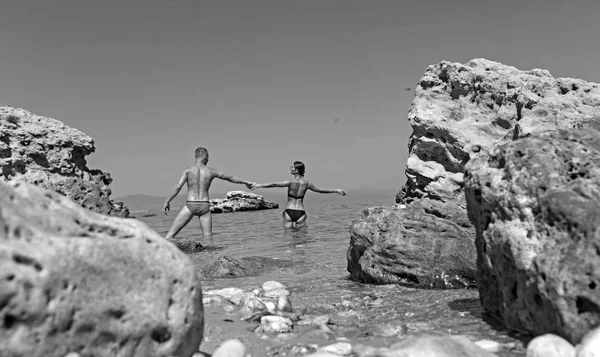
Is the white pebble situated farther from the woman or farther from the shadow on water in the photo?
the woman

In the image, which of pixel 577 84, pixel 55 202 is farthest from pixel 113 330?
pixel 577 84

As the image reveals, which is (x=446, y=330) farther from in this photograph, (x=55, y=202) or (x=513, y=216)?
(x=55, y=202)

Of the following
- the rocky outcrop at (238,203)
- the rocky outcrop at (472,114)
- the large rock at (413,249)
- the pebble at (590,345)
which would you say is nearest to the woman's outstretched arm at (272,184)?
the rocky outcrop at (472,114)

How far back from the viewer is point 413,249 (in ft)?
20.3

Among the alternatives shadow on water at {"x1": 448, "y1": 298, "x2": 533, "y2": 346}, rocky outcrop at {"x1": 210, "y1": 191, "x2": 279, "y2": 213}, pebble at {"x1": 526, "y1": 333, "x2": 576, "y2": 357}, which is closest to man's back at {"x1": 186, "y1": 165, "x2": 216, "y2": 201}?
shadow on water at {"x1": 448, "y1": 298, "x2": 533, "y2": 346}

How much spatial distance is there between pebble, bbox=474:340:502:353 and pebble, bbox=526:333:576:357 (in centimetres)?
43

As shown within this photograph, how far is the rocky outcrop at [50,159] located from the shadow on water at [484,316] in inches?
340

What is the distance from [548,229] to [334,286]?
3.29 meters

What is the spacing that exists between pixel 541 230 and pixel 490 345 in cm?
91

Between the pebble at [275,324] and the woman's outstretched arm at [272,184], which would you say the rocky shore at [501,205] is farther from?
the woman's outstretched arm at [272,184]

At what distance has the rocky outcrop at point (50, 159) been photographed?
1079 centimetres

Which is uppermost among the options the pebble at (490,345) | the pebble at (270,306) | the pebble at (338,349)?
the pebble at (490,345)

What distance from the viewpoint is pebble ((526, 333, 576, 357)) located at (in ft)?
8.83

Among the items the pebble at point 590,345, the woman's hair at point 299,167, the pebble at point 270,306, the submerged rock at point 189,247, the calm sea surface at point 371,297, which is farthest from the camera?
the woman's hair at point 299,167
